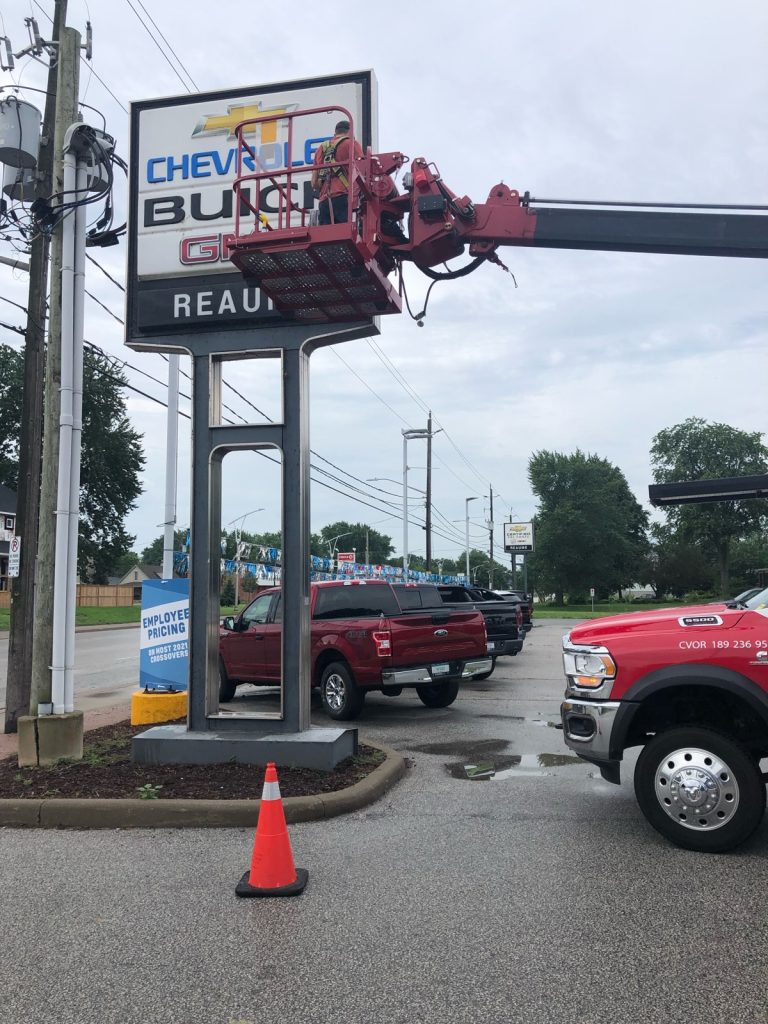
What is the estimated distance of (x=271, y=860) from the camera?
4.77 meters

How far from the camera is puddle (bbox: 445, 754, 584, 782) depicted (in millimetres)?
7863

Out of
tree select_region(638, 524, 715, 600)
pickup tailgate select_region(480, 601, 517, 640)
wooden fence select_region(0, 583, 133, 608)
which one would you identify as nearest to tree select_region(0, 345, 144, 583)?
wooden fence select_region(0, 583, 133, 608)

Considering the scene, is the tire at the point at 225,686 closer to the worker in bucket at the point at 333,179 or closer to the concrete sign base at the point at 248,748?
the concrete sign base at the point at 248,748

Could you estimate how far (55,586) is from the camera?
762cm

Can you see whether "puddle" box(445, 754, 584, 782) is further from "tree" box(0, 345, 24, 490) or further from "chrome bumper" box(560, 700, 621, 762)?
"tree" box(0, 345, 24, 490)

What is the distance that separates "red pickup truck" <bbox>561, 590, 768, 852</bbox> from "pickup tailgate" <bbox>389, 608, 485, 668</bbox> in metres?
5.01

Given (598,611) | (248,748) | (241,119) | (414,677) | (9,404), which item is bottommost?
(598,611)

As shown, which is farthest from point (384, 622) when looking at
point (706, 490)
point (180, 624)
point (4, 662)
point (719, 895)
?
point (4, 662)

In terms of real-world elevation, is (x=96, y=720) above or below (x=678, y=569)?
below

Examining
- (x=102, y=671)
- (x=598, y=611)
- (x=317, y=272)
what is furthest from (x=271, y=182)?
(x=598, y=611)

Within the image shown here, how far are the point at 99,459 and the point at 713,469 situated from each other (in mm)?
57939

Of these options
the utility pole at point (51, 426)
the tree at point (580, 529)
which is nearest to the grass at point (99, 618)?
the utility pole at point (51, 426)

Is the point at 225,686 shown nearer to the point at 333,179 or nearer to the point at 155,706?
the point at 155,706

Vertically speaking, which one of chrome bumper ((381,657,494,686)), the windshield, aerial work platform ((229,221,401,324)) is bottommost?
chrome bumper ((381,657,494,686))
